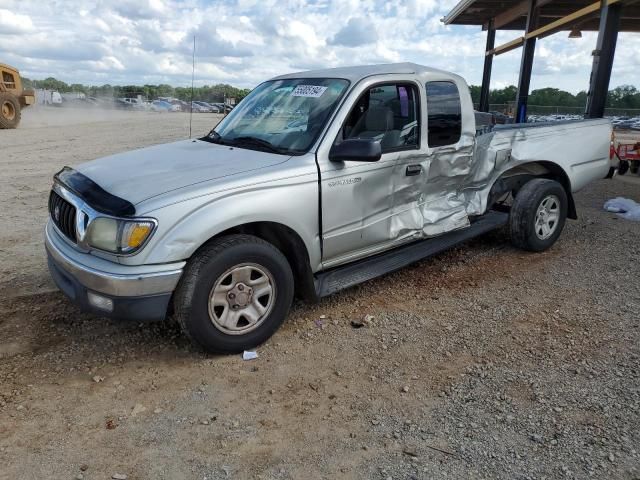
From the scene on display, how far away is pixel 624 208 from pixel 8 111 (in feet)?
72.6

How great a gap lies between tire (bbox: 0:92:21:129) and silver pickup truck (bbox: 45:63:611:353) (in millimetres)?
19818

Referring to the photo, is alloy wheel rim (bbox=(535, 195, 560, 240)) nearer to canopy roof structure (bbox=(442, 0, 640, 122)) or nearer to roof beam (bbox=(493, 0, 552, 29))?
canopy roof structure (bbox=(442, 0, 640, 122))

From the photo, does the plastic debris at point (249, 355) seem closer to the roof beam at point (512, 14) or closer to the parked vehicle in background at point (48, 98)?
the roof beam at point (512, 14)

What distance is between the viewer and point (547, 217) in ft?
18.9

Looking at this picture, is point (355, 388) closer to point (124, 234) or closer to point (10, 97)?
point (124, 234)

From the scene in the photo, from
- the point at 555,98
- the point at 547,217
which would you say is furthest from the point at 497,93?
the point at 547,217

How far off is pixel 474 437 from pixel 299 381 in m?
1.11

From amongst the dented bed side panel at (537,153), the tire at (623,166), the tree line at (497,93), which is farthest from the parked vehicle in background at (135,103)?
the dented bed side panel at (537,153)

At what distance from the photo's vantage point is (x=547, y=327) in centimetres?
407

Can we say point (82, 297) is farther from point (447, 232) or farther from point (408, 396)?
point (447, 232)

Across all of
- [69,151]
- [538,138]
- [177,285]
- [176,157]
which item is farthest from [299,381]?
[69,151]

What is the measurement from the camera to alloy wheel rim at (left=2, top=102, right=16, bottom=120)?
2061 centimetres

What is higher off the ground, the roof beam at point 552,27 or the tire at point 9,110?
the roof beam at point 552,27

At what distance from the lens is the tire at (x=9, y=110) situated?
20.4m
